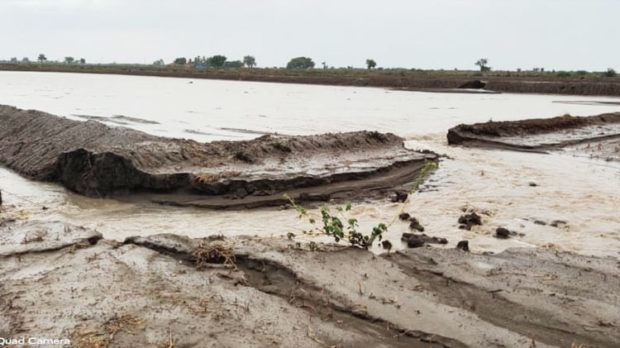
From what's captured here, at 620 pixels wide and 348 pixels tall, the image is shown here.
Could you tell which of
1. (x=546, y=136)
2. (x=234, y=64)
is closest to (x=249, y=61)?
(x=234, y=64)

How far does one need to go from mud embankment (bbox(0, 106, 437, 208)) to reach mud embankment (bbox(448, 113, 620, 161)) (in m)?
3.73

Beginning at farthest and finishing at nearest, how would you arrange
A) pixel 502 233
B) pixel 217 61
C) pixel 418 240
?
1. pixel 217 61
2. pixel 502 233
3. pixel 418 240

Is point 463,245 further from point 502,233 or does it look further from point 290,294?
point 290,294

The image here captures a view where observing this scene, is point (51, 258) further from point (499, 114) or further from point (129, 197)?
point (499, 114)

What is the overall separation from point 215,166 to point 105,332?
5.96 meters

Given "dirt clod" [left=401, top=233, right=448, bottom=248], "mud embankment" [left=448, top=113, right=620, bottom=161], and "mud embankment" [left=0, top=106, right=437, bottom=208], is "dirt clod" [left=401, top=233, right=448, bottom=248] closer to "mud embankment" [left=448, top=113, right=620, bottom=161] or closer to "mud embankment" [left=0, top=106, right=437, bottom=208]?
"mud embankment" [left=0, top=106, right=437, bottom=208]

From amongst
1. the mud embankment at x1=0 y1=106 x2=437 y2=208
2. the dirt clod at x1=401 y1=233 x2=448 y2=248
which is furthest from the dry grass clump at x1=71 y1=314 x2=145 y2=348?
the mud embankment at x1=0 y1=106 x2=437 y2=208

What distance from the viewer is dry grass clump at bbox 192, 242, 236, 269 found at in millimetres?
5410

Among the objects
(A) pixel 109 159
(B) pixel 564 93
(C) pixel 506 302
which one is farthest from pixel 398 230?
(B) pixel 564 93

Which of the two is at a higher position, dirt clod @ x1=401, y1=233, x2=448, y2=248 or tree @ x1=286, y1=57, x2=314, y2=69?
tree @ x1=286, y1=57, x2=314, y2=69

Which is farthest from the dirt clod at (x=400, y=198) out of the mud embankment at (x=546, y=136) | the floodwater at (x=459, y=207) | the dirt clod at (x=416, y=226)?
the mud embankment at (x=546, y=136)

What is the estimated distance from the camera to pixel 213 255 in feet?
18.1

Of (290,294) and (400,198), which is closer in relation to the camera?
(290,294)

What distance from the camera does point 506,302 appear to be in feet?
15.5
